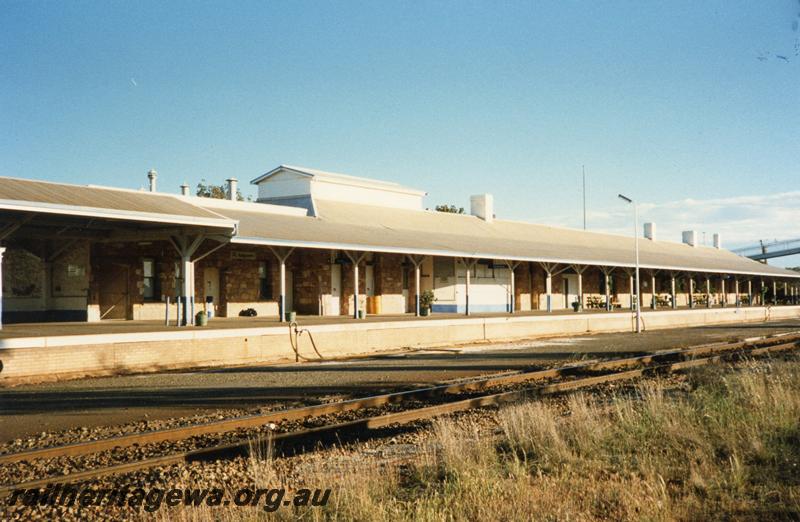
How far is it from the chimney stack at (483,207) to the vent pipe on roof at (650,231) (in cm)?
2288

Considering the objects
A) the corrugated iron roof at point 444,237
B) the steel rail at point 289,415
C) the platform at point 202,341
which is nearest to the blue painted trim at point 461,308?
the corrugated iron roof at point 444,237

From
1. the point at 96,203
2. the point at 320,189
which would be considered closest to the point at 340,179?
the point at 320,189

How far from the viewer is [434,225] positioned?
122 ft

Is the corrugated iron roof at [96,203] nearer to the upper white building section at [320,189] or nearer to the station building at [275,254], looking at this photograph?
the station building at [275,254]

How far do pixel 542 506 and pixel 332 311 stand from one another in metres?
24.4

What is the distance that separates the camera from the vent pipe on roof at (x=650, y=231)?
61.8 metres

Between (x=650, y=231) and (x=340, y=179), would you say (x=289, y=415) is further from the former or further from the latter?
(x=650, y=231)

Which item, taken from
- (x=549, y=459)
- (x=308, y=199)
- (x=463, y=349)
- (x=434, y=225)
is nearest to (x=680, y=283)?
(x=434, y=225)

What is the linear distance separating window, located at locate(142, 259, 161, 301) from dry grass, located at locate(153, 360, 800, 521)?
18775 millimetres

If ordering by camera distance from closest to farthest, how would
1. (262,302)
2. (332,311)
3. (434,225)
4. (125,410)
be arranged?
(125,410), (262,302), (332,311), (434,225)

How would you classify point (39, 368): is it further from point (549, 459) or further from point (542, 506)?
point (542, 506)

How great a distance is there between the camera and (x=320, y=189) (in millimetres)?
35219

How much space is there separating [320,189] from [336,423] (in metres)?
25.8

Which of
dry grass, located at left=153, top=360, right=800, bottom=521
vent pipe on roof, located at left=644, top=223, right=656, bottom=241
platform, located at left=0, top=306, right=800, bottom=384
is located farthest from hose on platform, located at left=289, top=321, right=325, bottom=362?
vent pipe on roof, located at left=644, top=223, right=656, bottom=241
